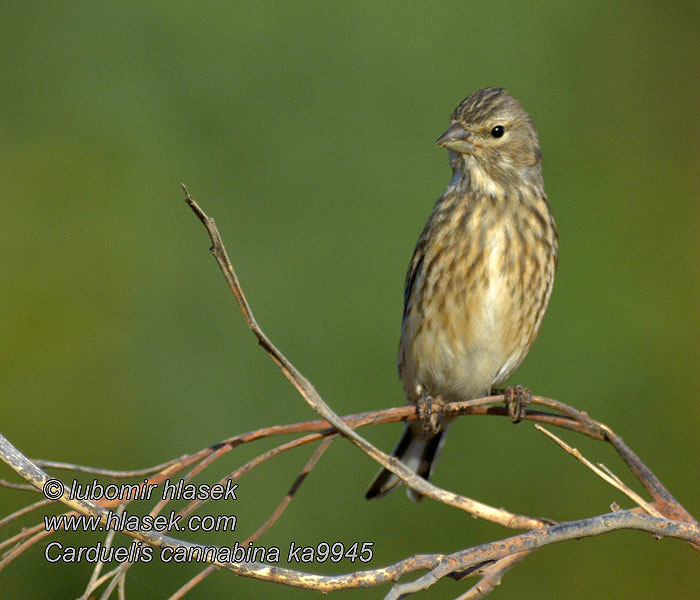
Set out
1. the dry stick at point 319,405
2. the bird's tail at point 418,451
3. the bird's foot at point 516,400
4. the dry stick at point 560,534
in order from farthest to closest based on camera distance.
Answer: the bird's tail at point 418,451
the bird's foot at point 516,400
the dry stick at point 560,534
the dry stick at point 319,405

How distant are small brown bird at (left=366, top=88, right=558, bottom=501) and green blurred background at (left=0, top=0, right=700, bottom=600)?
814 millimetres

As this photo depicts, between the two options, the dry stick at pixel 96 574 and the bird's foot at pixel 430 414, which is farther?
the bird's foot at pixel 430 414

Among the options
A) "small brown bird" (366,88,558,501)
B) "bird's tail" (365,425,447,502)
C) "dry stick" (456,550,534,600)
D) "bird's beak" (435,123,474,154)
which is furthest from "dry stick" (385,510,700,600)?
"bird's tail" (365,425,447,502)

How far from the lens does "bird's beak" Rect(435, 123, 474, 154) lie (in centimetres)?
392

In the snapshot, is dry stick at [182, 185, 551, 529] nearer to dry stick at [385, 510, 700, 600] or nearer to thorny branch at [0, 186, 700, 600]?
thorny branch at [0, 186, 700, 600]

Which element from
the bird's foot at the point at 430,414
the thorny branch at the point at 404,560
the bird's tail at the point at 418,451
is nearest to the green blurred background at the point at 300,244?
the bird's tail at the point at 418,451

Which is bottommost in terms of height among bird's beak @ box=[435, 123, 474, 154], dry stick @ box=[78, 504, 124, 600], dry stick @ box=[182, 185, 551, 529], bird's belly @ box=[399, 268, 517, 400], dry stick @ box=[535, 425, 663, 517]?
dry stick @ box=[78, 504, 124, 600]

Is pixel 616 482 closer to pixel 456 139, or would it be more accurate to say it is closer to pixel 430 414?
pixel 430 414

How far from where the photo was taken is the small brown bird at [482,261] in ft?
12.8

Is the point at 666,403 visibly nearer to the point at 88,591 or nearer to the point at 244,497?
the point at 244,497

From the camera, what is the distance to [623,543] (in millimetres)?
4965

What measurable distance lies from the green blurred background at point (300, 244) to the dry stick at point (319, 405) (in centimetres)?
276

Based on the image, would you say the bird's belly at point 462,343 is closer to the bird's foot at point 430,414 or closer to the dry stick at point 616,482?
the bird's foot at point 430,414

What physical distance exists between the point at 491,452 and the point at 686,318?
4.61 feet
